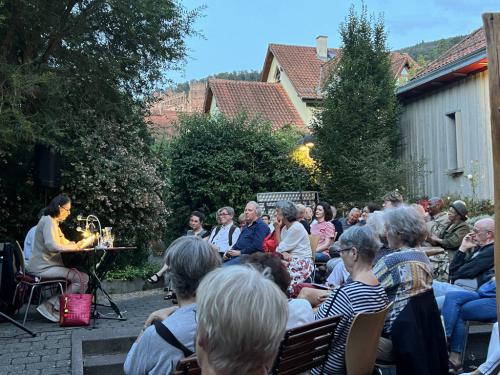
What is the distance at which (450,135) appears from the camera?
575 inches

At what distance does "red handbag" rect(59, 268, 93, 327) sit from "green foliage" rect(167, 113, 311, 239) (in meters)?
9.40

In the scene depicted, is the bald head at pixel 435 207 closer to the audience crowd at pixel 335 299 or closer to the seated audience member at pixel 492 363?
the audience crowd at pixel 335 299

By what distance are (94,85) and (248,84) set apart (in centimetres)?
1980

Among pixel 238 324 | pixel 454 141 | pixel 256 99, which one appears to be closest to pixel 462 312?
pixel 238 324

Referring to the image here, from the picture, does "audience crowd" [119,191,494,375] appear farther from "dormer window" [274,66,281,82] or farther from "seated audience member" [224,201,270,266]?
"dormer window" [274,66,281,82]

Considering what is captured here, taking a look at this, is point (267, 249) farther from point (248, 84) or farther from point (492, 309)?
point (248, 84)

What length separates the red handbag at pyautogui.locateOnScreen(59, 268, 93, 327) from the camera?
7.35 meters

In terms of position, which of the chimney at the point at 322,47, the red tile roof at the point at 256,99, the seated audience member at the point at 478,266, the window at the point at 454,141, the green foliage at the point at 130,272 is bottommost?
the green foliage at the point at 130,272

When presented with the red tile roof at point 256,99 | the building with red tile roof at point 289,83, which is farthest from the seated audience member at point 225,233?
the red tile roof at point 256,99

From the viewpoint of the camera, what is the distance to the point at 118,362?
18.9ft

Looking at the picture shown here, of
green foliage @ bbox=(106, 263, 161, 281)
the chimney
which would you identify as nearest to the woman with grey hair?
green foliage @ bbox=(106, 263, 161, 281)

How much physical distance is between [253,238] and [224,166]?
8.57 m

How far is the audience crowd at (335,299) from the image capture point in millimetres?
1841

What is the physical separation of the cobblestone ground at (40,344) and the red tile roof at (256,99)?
2037cm
